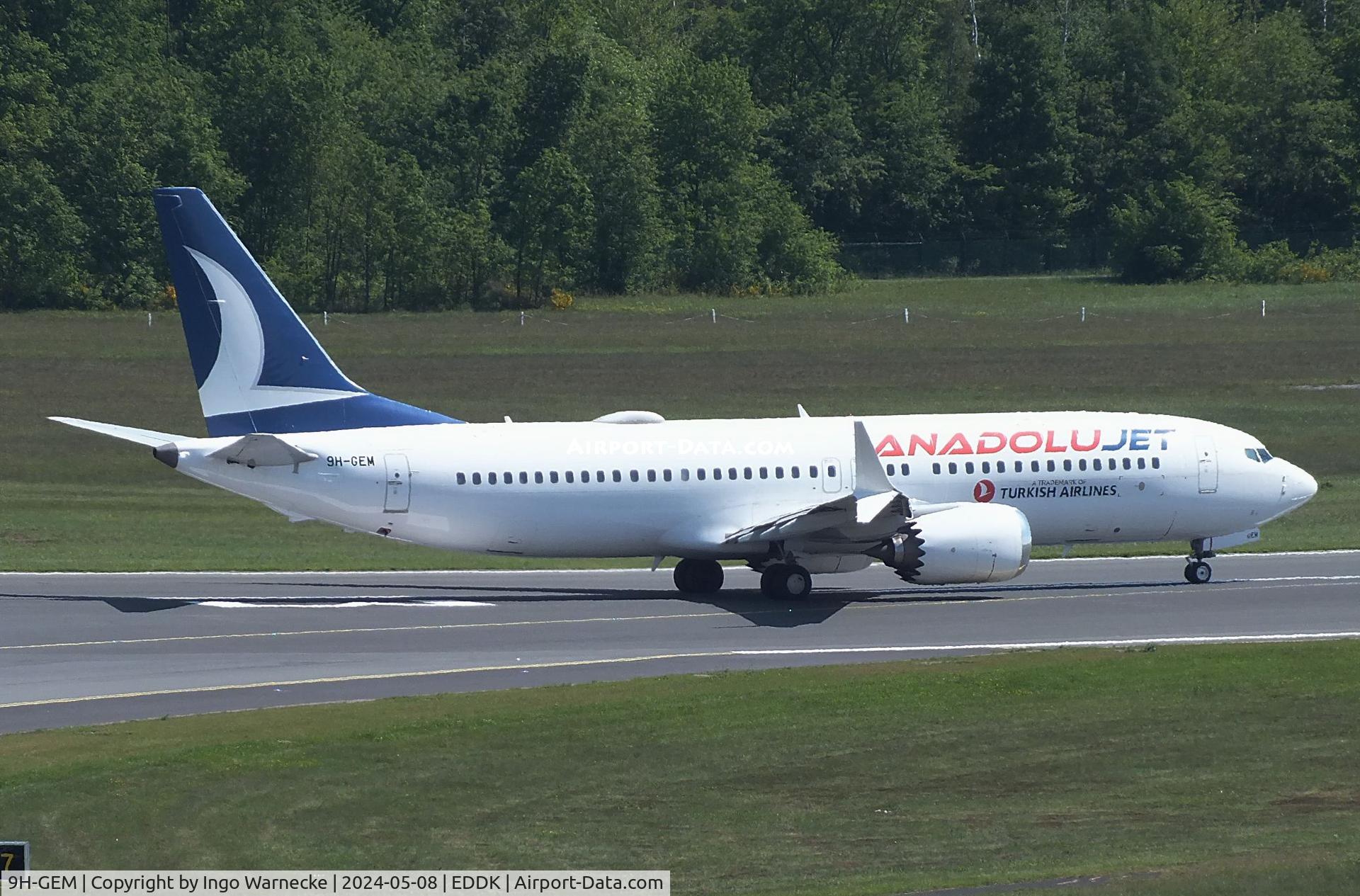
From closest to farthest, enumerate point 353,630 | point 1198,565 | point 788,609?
point 353,630 < point 788,609 < point 1198,565

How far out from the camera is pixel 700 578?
3984 centimetres

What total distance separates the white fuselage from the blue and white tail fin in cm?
89

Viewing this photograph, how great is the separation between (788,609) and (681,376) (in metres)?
40.9

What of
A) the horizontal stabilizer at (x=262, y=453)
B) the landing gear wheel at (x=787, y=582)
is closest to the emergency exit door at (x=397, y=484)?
the horizontal stabilizer at (x=262, y=453)

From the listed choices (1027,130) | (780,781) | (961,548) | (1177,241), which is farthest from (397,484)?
(1027,130)

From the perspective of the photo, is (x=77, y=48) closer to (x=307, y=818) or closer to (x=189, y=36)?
(x=189, y=36)

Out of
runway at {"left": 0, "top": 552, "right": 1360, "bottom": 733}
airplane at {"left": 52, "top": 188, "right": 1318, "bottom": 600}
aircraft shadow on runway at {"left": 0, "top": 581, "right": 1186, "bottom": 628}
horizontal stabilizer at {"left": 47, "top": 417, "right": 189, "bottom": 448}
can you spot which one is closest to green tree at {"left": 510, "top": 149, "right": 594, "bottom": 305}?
runway at {"left": 0, "top": 552, "right": 1360, "bottom": 733}

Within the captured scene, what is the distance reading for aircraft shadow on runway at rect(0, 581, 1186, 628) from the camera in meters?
37.5

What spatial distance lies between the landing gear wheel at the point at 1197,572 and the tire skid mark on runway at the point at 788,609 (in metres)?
0.26

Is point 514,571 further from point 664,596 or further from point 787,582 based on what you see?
point 787,582

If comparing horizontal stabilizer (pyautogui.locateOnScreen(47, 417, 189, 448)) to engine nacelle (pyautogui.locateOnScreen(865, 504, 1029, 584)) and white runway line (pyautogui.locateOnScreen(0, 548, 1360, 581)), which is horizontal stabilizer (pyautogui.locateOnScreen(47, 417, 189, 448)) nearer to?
white runway line (pyautogui.locateOnScreen(0, 548, 1360, 581))

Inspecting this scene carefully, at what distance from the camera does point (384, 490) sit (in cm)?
3688

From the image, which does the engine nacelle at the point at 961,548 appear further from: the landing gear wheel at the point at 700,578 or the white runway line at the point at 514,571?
the white runway line at the point at 514,571

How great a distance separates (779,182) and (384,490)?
87169 mm
